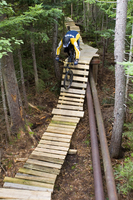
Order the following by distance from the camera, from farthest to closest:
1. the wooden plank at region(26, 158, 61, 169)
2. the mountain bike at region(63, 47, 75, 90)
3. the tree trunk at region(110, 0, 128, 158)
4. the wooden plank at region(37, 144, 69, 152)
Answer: the mountain bike at region(63, 47, 75, 90) → the wooden plank at region(37, 144, 69, 152) → the wooden plank at region(26, 158, 61, 169) → the tree trunk at region(110, 0, 128, 158)

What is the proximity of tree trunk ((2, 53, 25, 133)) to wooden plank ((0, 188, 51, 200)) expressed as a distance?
260 centimetres

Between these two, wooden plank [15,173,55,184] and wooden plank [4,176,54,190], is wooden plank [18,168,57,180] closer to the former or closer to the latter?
wooden plank [15,173,55,184]

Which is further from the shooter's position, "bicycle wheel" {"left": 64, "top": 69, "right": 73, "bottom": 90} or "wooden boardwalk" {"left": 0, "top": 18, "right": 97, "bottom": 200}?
"bicycle wheel" {"left": 64, "top": 69, "right": 73, "bottom": 90}

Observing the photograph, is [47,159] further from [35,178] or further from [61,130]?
[61,130]

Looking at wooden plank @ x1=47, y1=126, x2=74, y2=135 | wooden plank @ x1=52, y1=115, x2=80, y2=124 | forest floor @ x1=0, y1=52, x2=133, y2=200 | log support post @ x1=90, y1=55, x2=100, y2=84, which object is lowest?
forest floor @ x1=0, y1=52, x2=133, y2=200

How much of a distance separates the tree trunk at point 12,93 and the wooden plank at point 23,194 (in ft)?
8.54

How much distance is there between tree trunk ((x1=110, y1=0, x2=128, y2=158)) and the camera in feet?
16.9

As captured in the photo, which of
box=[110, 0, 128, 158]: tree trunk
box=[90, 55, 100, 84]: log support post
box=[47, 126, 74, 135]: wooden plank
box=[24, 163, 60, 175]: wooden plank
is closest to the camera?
box=[110, 0, 128, 158]: tree trunk

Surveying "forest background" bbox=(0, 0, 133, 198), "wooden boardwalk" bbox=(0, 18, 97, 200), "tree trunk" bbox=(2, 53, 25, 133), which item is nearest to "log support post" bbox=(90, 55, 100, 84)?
"forest background" bbox=(0, 0, 133, 198)

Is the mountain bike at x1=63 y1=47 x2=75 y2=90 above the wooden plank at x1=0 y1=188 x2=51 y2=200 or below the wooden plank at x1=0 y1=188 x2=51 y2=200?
above

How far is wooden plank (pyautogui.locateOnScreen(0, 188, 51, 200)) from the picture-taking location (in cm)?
458

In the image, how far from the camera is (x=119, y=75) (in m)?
5.53

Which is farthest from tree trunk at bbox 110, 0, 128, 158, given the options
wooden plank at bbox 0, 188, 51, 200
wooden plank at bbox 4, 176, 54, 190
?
wooden plank at bbox 0, 188, 51, 200

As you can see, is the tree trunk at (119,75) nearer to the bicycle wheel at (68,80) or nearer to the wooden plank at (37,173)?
the wooden plank at (37,173)
